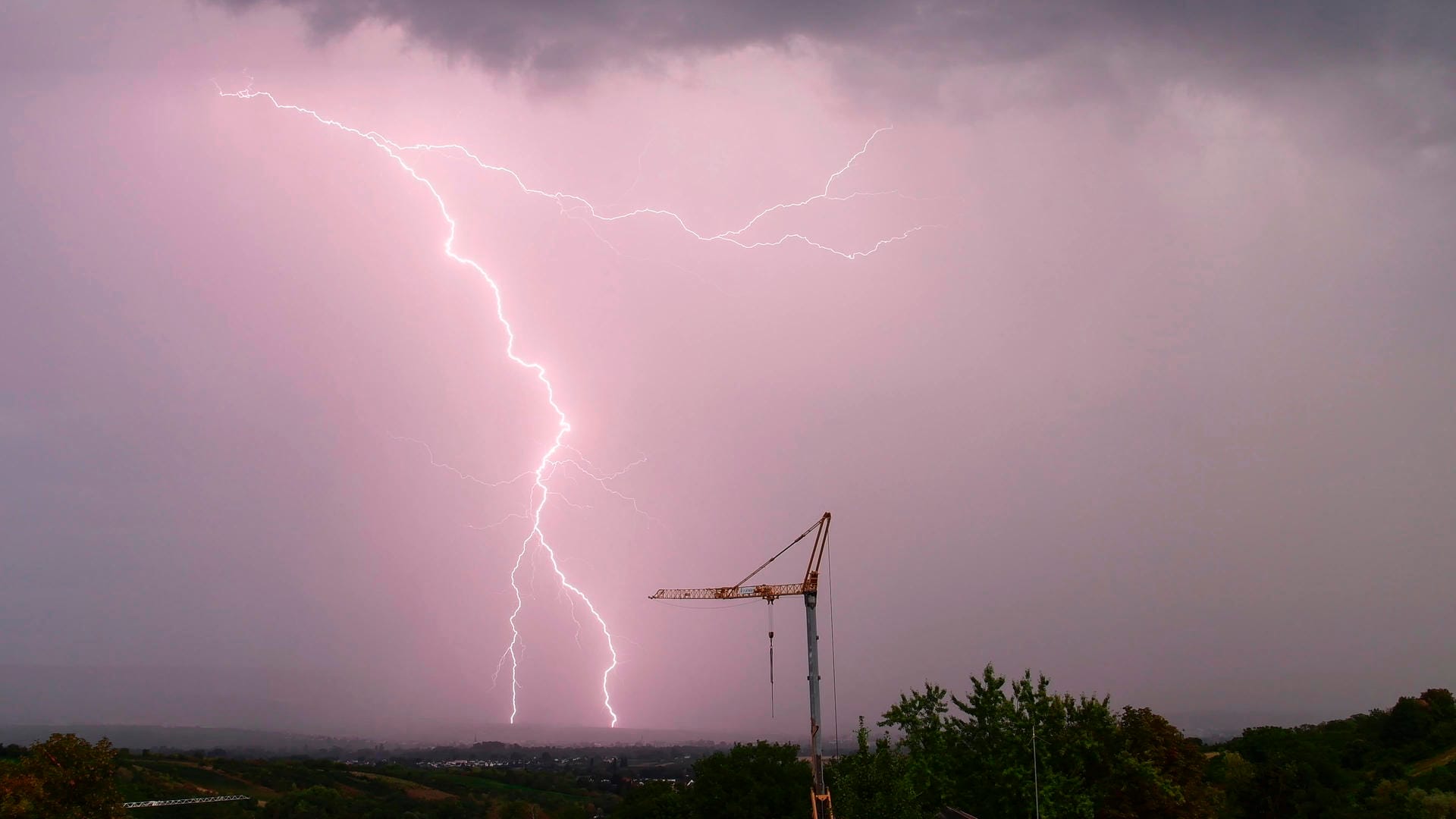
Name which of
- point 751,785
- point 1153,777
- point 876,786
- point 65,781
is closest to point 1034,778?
point 1153,777

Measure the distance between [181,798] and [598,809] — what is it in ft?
129

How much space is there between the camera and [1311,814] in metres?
49.2

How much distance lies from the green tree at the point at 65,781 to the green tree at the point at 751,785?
2587cm

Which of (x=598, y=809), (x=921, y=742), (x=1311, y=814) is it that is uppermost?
(x=921, y=742)

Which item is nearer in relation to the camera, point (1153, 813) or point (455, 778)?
point (1153, 813)

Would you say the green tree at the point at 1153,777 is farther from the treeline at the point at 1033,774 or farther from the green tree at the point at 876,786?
the green tree at the point at 876,786

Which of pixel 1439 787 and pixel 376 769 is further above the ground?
pixel 1439 787

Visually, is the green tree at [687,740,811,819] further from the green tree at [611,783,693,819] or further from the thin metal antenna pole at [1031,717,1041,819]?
the thin metal antenna pole at [1031,717,1041,819]

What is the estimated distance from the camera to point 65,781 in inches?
1462

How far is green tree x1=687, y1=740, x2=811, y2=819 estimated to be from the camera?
4994 cm

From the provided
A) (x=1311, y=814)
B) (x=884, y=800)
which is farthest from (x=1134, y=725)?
(x=1311, y=814)

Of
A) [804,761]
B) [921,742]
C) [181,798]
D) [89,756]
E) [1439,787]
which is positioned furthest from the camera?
[181,798]

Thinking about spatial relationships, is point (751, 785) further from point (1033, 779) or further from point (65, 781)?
point (65, 781)

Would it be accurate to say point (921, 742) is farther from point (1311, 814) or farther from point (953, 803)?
point (1311, 814)
